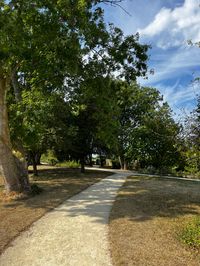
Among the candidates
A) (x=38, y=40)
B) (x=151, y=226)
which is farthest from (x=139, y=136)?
(x=151, y=226)

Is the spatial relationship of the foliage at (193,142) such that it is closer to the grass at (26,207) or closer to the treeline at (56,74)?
the treeline at (56,74)

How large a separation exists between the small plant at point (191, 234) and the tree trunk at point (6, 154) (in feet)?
24.5

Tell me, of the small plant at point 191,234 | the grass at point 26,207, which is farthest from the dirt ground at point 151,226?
the grass at point 26,207

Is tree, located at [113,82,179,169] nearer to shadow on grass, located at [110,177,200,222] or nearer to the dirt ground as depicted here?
shadow on grass, located at [110,177,200,222]

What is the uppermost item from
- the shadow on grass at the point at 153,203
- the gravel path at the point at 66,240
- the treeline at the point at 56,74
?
the treeline at the point at 56,74

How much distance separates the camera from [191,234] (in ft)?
25.1

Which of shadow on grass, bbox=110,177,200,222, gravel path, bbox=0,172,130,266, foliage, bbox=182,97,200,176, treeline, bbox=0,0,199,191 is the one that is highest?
treeline, bbox=0,0,199,191

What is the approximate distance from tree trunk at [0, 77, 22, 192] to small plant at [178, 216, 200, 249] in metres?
7.46

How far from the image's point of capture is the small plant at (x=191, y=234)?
7143 millimetres

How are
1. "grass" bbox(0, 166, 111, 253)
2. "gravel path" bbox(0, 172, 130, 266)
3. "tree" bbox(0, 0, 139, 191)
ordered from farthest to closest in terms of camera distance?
"tree" bbox(0, 0, 139, 191) → "grass" bbox(0, 166, 111, 253) → "gravel path" bbox(0, 172, 130, 266)

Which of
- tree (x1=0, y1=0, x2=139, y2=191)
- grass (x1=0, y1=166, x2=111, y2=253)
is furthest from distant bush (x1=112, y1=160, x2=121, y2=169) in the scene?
tree (x1=0, y1=0, x2=139, y2=191)

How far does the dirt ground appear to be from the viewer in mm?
6391

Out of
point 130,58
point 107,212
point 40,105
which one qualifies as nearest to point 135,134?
point 130,58

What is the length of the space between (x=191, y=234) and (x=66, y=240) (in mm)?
2987
